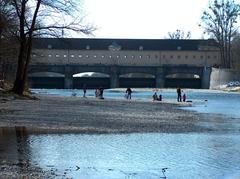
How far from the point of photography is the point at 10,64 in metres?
72.4

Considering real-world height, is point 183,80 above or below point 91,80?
above

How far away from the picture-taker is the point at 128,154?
14.9 metres

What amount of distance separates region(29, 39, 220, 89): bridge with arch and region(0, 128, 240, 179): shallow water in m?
118

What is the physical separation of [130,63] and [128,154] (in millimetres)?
137728

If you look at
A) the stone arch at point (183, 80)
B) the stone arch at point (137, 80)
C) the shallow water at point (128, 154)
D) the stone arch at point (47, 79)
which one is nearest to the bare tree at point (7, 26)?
the shallow water at point (128, 154)

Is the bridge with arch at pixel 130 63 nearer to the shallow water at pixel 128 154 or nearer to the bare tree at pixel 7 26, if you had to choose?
the bare tree at pixel 7 26

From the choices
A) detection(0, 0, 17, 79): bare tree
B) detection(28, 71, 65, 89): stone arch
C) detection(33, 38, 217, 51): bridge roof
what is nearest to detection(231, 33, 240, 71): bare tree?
detection(33, 38, 217, 51): bridge roof

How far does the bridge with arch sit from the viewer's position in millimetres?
141625

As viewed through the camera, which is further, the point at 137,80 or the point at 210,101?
the point at 137,80

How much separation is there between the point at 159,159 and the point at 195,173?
204cm

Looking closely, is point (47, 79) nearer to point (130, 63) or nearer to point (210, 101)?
point (130, 63)

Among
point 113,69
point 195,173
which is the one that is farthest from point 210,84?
point 195,173

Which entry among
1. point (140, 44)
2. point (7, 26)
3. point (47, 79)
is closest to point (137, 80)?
point (140, 44)

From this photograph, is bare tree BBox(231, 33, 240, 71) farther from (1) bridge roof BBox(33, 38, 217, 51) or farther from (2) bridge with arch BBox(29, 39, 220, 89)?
(1) bridge roof BBox(33, 38, 217, 51)
